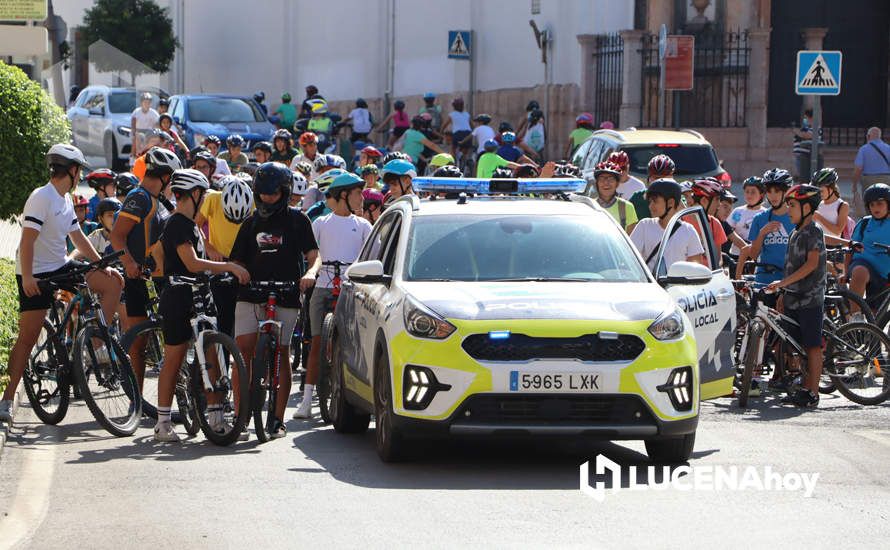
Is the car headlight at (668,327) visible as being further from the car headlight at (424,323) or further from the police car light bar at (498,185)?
the police car light bar at (498,185)

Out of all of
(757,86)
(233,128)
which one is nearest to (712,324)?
(233,128)

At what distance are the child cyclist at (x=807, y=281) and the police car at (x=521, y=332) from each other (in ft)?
7.94

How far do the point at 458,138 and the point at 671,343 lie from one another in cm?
2432

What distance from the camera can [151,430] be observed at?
11.7m

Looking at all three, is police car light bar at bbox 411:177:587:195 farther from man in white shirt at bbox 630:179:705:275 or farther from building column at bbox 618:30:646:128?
building column at bbox 618:30:646:128

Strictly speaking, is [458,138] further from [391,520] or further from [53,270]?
[391,520]

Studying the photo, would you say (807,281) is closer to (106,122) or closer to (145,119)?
(145,119)

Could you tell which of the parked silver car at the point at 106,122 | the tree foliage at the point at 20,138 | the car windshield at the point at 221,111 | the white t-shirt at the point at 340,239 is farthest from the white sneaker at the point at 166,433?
the parked silver car at the point at 106,122

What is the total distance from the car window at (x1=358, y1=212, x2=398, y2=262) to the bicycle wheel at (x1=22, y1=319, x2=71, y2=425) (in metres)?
2.04

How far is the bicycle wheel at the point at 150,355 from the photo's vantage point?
464 inches

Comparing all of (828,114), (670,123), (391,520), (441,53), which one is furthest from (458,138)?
(391,520)

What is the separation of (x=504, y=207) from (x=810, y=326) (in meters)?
3.58

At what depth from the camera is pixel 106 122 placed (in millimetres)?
37500

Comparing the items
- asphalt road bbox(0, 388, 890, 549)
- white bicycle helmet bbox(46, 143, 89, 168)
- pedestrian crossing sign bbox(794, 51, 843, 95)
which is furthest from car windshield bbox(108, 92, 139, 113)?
asphalt road bbox(0, 388, 890, 549)
